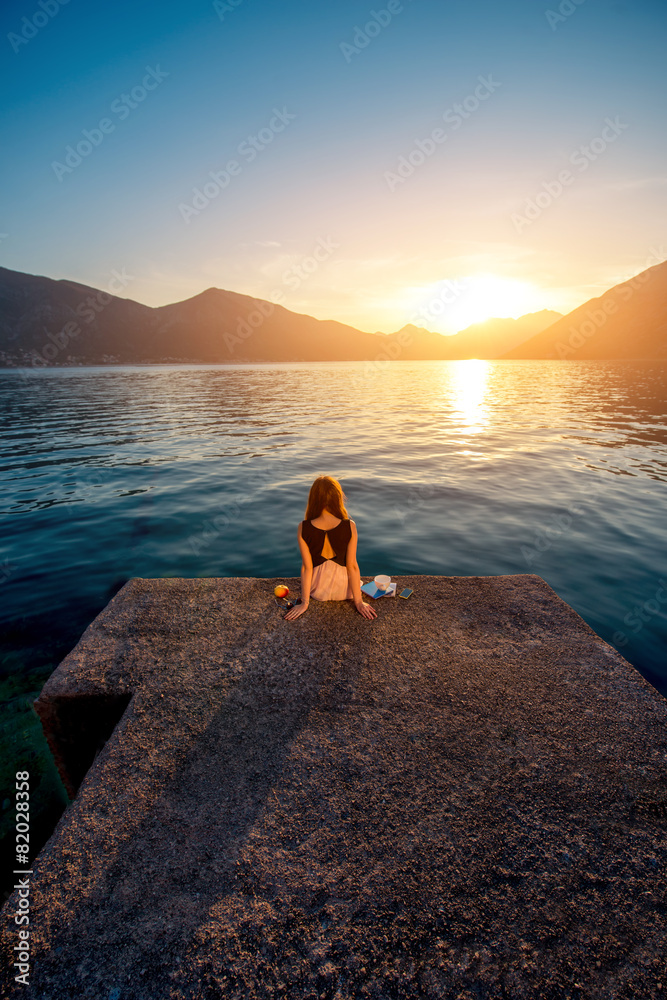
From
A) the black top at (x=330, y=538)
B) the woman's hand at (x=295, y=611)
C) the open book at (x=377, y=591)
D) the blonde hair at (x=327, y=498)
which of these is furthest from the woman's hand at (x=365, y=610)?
the blonde hair at (x=327, y=498)

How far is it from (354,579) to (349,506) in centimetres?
653

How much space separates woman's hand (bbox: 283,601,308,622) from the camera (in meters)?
4.79

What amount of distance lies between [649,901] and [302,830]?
6.38ft

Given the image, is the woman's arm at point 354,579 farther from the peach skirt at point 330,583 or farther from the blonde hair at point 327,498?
the blonde hair at point 327,498

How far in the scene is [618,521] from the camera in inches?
407

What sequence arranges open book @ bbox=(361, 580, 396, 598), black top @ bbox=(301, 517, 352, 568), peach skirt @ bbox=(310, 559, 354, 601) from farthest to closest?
open book @ bbox=(361, 580, 396, 598) → peach skirt @ bbox=(310, 559, 354, 601) → black top @ bbox=(301, 517, 352, 568)

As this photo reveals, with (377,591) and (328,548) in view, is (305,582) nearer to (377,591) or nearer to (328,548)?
(328,548)

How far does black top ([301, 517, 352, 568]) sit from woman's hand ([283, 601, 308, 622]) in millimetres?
545

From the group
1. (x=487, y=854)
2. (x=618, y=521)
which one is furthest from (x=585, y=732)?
(x=618, y=521)

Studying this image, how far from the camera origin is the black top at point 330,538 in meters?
4.91

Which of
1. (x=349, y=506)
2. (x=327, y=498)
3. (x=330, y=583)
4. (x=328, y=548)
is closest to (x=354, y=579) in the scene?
(x=330, y=583)

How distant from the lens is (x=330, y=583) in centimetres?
506

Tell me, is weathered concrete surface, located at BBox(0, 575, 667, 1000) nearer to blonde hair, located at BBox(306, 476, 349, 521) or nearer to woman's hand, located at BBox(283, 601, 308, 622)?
woman's hand, located at BBox(283, 601, 308, 622)

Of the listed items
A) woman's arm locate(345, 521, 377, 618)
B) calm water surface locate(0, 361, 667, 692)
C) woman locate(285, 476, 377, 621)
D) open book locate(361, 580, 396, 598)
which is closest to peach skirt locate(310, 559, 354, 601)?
woman locate(285, 476, 377, 621)
